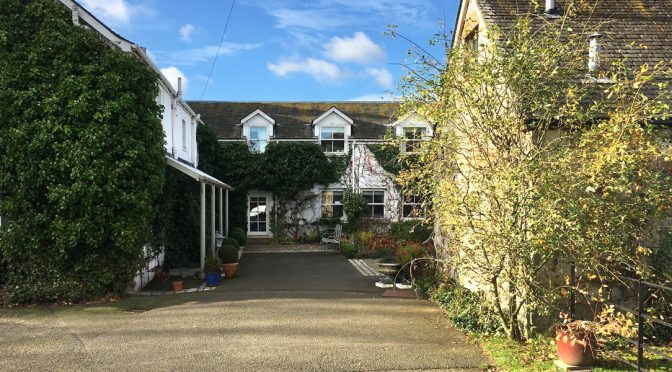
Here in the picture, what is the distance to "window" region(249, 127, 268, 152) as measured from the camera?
2457cm

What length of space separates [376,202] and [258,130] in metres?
7.04

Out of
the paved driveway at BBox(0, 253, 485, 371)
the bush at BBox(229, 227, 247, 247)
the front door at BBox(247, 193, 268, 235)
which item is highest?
the front door at BBox(247, 193, 268, 235)

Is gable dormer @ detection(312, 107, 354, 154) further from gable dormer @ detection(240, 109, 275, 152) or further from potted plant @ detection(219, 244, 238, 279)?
potted plant @ detection(219, 244, 238, 279)

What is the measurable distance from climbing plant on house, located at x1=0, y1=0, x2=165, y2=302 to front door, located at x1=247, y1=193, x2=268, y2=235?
45.7 feet

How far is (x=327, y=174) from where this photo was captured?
23.9 meters

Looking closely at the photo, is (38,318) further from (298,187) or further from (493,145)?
(298,187)

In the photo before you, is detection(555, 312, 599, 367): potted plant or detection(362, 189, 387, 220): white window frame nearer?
detection(555, 312, 599, 367): potted plant

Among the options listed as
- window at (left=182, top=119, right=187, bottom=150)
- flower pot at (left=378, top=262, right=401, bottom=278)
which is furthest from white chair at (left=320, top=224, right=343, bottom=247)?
flower pot at (left=378, top=262, right=401, bottom=278)

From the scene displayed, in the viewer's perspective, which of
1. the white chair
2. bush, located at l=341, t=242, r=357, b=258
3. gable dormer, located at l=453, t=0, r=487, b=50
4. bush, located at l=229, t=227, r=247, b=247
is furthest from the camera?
the white chair

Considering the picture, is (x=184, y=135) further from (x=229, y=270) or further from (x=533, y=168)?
(x=533, y=168)

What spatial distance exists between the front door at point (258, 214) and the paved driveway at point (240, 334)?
13.1 metres

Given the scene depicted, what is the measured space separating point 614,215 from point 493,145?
1.90 meters

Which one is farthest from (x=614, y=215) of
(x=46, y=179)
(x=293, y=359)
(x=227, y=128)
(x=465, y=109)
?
(x=227, y=128)

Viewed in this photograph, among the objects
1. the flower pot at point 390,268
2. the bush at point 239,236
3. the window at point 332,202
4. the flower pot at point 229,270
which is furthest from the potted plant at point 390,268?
the window at point 332,202
